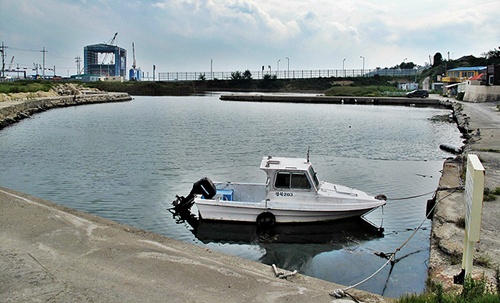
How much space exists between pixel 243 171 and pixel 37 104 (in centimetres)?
5089

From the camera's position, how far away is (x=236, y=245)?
15562 millimetres

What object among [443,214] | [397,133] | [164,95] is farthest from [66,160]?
[164,95]

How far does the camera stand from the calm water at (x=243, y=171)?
48.5 ft

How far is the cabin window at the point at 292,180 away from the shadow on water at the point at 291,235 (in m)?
1.29

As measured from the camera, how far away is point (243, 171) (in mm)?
25906

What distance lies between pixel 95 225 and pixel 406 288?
7957 millimetres

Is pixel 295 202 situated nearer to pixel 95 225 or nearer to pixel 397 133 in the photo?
pixel 95 225

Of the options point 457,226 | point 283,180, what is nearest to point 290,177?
point 283,180

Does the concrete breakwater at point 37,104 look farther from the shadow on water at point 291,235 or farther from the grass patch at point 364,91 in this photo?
the grass patch at point 364,91

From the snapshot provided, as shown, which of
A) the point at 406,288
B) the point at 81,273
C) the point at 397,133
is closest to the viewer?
the point at 81,273

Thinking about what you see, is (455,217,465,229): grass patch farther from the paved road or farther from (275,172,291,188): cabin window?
(275,172,291,188): cabin window

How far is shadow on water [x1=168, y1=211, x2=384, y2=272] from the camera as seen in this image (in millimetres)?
15070

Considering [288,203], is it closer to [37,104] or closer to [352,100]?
[37,104]

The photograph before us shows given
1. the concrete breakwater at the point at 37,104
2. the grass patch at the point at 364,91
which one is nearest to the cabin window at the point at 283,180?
the concrete breakwater at the point at 37,104
